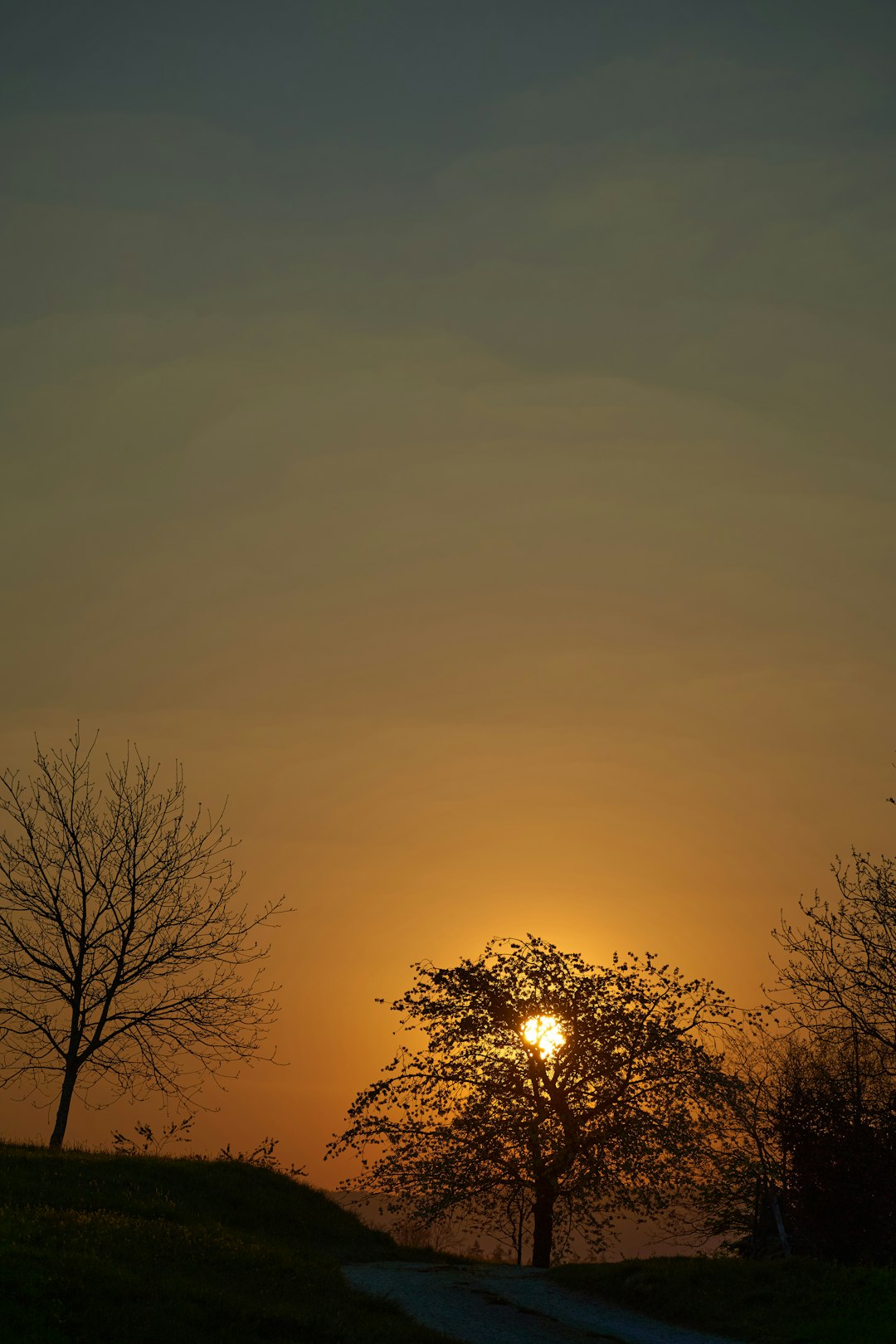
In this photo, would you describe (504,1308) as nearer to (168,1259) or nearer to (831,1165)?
(168,1259)

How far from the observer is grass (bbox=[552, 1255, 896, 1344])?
19938mm

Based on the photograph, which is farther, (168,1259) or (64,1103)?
(64,1103)

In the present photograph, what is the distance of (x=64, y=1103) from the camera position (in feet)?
117

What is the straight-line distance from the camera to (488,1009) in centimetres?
3766

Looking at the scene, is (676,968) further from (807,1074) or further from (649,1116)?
(807,1074)

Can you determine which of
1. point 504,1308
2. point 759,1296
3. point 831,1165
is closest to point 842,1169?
point 831,1165

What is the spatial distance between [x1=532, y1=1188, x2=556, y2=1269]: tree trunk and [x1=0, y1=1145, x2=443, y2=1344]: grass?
18.6 ft

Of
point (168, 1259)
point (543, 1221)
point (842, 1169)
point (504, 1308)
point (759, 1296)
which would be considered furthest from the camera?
point (543, 1221)

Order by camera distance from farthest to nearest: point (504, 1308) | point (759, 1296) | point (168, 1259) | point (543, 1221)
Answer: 1. point (543, 1221)
2. point (504, 1308)
3. point (759, 1296)
4. point (168, 1259)

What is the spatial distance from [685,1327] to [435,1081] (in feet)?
52.5

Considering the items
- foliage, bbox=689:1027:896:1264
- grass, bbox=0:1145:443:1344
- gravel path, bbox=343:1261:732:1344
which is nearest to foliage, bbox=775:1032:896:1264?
foliage, bbox=689:1027:896:1264

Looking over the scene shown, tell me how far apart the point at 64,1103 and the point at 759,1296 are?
23.5 metres

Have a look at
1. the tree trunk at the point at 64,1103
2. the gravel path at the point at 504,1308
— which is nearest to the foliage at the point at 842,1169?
the gravel path at the point at 504,1308

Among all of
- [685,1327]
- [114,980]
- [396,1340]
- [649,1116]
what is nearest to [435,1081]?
[649,1116]
